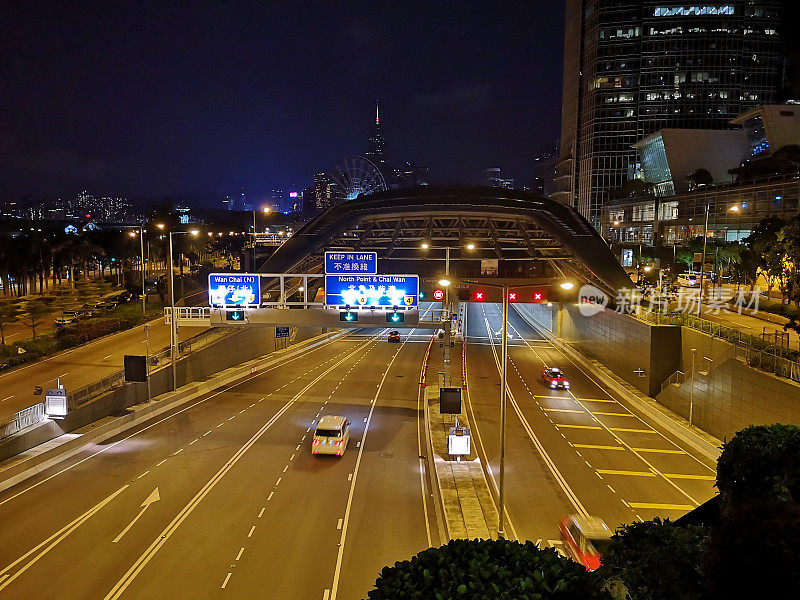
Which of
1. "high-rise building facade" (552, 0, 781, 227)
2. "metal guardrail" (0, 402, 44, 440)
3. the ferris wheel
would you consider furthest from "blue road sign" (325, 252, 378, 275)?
"high-rise building facade" (552, 0, 781, 227)

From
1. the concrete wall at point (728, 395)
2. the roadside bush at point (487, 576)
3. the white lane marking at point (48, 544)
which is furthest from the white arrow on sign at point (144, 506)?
the concrete wall at point (728, 395)

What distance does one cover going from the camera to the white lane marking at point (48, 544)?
1474 cm

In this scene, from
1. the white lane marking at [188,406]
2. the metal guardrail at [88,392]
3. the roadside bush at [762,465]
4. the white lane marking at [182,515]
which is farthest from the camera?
the metal guardrail at [88,392]

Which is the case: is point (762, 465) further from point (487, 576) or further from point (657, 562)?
point (487, 576)

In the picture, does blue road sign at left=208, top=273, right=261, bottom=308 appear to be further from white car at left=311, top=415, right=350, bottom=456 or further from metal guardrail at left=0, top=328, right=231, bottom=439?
white car at left=311, top=415, right=350, bottom=456

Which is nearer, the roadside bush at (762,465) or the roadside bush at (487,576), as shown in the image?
the roadside bush at (487,576)

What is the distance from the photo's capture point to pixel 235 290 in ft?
92.9

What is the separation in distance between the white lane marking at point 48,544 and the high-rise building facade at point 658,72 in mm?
121672

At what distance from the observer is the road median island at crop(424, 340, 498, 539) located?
1692 centimetres

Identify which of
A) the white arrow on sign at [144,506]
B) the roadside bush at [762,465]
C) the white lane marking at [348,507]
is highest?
the roadside bush at [762,465]

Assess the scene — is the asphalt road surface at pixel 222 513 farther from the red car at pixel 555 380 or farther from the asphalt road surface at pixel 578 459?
the red car at pixel 555 380

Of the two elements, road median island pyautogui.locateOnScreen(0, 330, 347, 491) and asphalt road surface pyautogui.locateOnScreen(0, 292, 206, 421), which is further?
asphalt road surface pyautogui.locateOnScreen(0, 292, 206, 421)

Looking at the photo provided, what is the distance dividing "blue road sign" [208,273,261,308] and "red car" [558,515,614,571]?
61.6 feet

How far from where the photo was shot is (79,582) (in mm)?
14336
